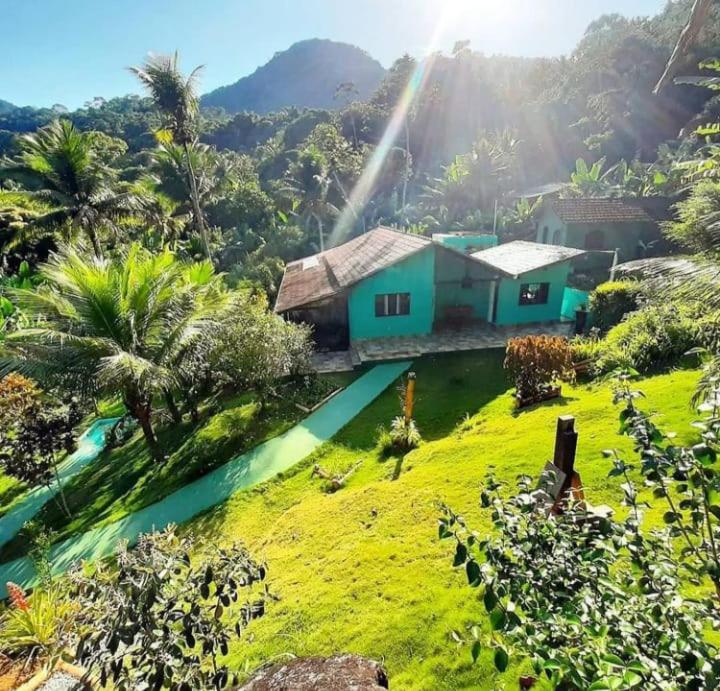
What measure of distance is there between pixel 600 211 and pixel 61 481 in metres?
34.2

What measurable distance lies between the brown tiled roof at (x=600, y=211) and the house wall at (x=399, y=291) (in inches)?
622

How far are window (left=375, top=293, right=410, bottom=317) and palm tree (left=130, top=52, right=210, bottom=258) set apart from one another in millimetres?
14532

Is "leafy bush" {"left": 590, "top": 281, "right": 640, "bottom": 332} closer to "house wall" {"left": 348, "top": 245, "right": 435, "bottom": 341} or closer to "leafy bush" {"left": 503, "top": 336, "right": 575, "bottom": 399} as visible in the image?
"leafy bush" {"left": 503, "top": 336, "right": 575, "bottom": 399}

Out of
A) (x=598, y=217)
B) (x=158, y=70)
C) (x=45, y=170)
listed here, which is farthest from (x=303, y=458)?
(x=598, y=217)

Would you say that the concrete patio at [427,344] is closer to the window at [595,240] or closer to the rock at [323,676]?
the window at [595,240]

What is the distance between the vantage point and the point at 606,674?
5.31 feet

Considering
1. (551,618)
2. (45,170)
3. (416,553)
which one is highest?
(45,170)

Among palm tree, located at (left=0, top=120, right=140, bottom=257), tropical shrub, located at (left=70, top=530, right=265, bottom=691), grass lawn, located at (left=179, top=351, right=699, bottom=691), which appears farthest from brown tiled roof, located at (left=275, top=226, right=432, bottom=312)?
tropical shrub, located at (left=70, top=530, right=265, bottom=691)

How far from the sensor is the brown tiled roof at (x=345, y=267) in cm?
1838

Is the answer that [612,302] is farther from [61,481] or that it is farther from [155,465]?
[61,481]

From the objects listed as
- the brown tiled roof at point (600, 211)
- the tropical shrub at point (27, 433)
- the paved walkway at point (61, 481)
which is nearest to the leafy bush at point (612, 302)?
the brown tiled roof at point (600, 211)

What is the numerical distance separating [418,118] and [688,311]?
67607 mm

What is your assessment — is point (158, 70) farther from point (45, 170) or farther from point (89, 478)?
point (89, 478)

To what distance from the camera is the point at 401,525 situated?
6992mm
